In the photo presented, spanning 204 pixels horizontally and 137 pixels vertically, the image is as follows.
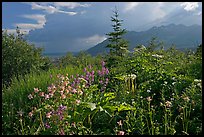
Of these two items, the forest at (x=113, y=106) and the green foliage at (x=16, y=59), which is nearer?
the forest at (x=113, y=106)

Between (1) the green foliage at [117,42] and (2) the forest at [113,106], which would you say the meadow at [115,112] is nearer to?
(2) the forest at [113,106]

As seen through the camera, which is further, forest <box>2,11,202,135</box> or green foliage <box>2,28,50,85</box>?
green foliage <box>2,28,50,85</box>

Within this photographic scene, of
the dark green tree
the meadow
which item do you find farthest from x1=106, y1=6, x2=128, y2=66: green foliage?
the meadow

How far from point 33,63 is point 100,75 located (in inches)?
260

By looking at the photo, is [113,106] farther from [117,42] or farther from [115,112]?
[117,42]

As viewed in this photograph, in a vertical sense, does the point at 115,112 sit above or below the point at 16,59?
below

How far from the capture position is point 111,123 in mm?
3727

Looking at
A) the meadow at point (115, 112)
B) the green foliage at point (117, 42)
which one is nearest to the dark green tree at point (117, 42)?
the green foliage at point (117, 42)

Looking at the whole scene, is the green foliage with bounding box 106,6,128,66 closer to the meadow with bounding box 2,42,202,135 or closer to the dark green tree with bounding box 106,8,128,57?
the dark green tree with bounding box 106,8,128,57

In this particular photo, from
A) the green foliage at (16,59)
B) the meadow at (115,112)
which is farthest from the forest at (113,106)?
the green foliage at (16,59)

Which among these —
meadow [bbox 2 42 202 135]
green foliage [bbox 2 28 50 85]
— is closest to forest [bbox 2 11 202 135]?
meadow [bbox 2 42 202 135]

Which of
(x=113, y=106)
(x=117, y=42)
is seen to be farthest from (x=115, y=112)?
(x=117, y=42)

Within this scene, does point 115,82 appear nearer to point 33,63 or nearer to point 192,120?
point 192,120

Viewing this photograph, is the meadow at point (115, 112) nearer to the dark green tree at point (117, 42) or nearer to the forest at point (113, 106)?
the forest at point (113, 106)
